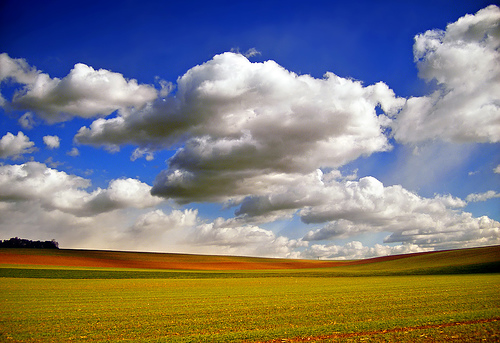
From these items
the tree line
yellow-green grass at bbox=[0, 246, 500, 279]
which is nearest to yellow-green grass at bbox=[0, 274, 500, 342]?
yellow-green grass at bbox=[0, 246, 500, 279]

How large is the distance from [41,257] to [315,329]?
295 feet

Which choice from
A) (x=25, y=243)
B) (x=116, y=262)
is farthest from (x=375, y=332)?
(x=25, y=243)

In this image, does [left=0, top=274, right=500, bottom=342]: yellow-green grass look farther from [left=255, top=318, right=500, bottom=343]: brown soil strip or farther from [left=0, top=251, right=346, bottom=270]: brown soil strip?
[left=0, top=251, right=346, bottom=270]: brown soil strip

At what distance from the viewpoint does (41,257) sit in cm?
8581

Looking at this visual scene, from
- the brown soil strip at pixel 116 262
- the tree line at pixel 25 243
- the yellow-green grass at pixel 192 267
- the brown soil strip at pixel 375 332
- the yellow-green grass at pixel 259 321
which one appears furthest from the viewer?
the tree line at pixel 25 243

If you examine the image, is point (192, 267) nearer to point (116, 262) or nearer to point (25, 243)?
point (116, 262)

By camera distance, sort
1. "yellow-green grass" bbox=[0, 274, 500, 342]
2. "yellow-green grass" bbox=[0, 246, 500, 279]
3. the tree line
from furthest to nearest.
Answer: the tree line → "yellow-green grass" bbox=[0, 246, 500, 279] → "yellow-green grass" bbox=[0, 274, 500, 342]

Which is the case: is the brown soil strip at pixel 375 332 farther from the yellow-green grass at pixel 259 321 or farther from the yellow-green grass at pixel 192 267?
the yellow-green grass at pixel 192 267

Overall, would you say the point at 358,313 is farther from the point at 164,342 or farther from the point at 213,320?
the point at 164,342

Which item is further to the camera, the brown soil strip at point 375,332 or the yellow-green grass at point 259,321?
the yellow-green grass at point 259,321

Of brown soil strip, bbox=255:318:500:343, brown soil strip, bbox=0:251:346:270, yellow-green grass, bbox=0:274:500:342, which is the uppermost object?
brown soil strip, bbox=255:318:500:343

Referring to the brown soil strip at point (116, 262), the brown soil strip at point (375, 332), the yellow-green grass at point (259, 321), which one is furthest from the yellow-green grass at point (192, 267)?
the brown soil strip at point (375, 332)

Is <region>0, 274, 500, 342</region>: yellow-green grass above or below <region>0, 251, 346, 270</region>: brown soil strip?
above

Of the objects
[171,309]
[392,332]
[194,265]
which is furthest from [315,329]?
[194,265]
